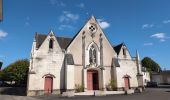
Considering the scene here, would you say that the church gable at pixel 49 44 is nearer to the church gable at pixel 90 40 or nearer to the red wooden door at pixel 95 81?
the church gable at pixel 90 40

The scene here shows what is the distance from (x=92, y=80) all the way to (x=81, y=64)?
9.87 feet

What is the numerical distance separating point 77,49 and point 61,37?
4.94m

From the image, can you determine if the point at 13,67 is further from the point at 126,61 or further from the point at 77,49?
the point at 126,61

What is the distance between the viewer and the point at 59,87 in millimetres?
25641

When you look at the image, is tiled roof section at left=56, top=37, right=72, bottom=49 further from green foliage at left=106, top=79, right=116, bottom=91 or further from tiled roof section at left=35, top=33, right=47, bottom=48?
green foliage at left=106, top=79, right=116, bottom=91

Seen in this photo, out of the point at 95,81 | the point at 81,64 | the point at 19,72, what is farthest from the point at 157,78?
the point at 19,72

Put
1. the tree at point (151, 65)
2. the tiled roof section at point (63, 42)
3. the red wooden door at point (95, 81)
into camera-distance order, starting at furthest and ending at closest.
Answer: the tree at point (151, 65)
the tiled roof section at point (63, 42)
the red wooden door at point (95, 81)

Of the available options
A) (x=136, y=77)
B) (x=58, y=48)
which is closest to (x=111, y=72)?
(x=136, y=77)

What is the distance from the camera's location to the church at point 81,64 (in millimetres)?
25125

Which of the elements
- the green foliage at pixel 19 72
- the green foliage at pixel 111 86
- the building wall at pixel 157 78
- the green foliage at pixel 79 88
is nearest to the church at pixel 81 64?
the green foliage at pixel 111 86

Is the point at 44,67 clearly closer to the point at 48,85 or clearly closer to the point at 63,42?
the point at 48,85

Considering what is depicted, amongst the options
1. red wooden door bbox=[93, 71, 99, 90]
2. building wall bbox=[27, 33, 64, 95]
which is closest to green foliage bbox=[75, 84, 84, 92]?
building wall bbox=[27, 33, 64, 95]

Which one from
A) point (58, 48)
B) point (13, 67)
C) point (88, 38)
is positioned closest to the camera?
point (58, 48)

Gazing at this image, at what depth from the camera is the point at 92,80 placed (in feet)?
91.5
